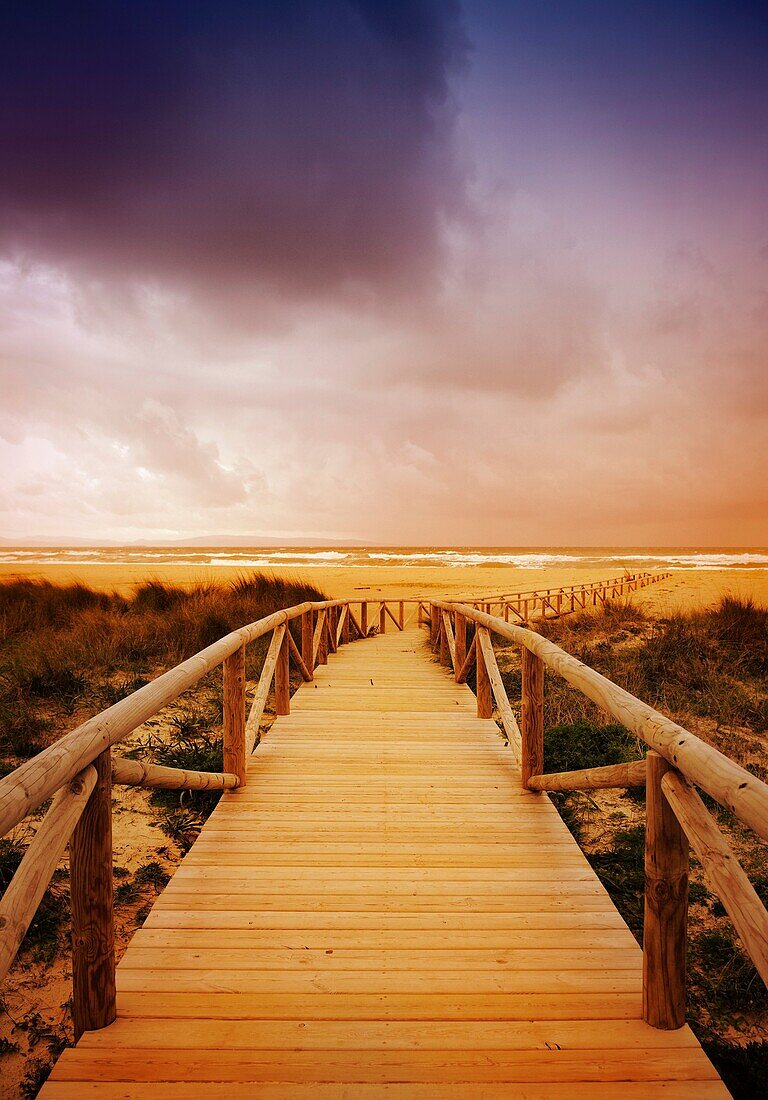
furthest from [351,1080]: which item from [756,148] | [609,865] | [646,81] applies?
[756,148]

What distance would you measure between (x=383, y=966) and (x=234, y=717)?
6.12 ft

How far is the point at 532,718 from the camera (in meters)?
3.43

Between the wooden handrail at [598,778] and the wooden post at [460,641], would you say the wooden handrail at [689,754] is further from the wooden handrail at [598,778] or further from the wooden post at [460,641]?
the wooden post at [460,641]

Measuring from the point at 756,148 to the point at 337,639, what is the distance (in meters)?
25.3

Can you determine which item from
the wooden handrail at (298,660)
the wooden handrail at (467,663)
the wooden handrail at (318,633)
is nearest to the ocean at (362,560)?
the wooden handrail at (318,633)

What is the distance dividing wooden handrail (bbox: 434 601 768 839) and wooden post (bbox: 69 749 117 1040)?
173 cm

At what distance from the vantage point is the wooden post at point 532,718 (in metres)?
3.43

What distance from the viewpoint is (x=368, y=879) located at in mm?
2572

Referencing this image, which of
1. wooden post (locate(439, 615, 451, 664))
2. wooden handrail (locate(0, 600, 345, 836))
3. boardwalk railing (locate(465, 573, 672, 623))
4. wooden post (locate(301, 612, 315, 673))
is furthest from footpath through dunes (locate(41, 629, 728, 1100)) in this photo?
boardwalk railing (locate(465, 573, 672, 623))

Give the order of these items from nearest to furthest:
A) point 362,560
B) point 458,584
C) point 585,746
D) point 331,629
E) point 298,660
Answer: point 585,746 < point 298,660 < point 331,629 < point 458,584 < point 362,560

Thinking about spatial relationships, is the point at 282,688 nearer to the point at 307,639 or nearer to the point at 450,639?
the point at 307,639

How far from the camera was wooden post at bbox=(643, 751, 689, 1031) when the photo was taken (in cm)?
163

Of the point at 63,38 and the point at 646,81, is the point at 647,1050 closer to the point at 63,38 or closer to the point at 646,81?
the point at 63,38

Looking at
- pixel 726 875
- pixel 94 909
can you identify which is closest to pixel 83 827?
pixel 94 909
